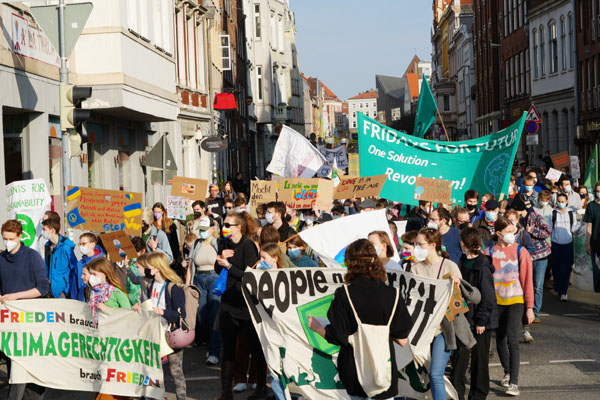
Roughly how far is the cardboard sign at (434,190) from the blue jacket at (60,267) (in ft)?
19.2

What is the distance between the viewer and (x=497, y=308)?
33.3ft

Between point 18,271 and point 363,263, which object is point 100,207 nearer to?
point 18,271

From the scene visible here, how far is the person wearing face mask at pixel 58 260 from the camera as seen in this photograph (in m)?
12.1

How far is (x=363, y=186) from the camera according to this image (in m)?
17.2

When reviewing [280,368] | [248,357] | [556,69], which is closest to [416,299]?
[280,368]

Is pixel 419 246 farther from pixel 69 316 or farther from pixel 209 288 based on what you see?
pixel 209 288

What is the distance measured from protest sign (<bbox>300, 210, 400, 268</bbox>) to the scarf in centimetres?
245

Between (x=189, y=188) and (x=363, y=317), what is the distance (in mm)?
12373

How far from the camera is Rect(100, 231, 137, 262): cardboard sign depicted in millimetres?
12898

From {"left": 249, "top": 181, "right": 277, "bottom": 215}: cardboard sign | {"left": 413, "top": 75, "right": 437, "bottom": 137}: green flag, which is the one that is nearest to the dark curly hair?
{"left": 249, "top": 181, "right": 277, "bottom": 215}: cardboard sign

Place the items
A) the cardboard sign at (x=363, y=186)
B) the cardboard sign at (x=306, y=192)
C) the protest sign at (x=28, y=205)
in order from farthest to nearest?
the cardboard sign at (x=306, y=192)
the cardboard sign at (x=363, y=186)
the protest sign at (x=28, y=205)

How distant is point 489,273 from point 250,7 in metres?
57.3

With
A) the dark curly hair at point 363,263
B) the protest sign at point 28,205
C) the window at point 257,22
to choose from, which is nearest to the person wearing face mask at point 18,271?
the protest sign at point 28,205

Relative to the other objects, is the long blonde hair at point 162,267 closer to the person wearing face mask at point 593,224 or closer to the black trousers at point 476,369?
the black trousers at point 476,369
